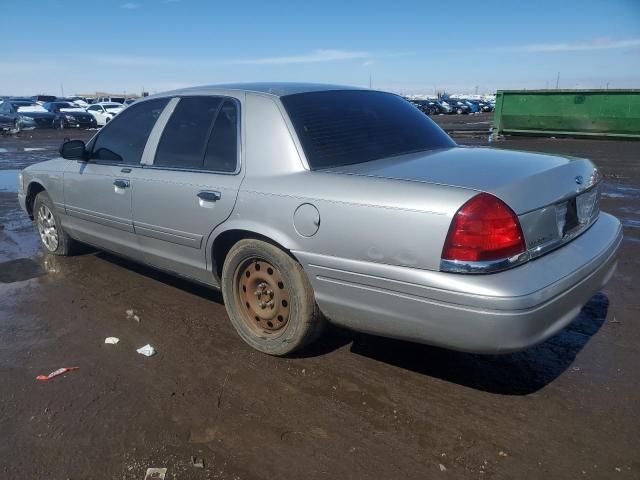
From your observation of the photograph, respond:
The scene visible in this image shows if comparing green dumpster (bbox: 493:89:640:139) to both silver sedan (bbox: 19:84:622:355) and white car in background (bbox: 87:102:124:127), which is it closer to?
silver sedan (bbox: 19:84:622:355)

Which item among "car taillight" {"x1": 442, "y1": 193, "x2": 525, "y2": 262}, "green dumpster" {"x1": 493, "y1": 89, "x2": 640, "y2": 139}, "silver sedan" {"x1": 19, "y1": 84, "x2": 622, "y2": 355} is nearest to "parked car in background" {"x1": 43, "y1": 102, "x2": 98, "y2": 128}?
"green dumpster" {"x1": 493, "y1": 89, "x2": 640, "y2": 139}

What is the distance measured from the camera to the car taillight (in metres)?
2.41

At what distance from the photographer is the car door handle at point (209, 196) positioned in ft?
11.1

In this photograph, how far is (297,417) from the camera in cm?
273

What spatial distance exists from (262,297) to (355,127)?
1.27m

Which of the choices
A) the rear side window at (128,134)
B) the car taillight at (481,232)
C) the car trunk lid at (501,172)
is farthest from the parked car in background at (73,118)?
the car taillight at (481,232)

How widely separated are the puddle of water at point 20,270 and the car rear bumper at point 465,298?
3422 mm

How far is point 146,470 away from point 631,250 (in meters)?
5.16

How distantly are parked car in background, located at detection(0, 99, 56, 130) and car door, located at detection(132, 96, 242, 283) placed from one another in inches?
1094

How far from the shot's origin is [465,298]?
7.86 feet

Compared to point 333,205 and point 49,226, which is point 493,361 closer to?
point 333,205

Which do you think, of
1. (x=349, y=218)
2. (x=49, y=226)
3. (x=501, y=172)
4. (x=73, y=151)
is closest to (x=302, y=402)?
(x=349, y=218)

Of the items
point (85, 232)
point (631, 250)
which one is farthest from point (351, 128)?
point (631, 250)

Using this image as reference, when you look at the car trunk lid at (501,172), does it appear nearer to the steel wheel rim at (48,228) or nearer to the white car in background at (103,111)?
the steel wheel rim at (48,228)
